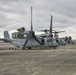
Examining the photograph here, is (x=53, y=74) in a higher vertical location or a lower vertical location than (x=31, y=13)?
→ lower

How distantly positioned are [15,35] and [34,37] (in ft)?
18.9

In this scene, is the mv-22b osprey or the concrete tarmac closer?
the concrete tarmac

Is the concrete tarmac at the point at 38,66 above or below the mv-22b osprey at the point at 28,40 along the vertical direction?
below

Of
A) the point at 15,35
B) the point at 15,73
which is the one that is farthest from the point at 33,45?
the point at 15,73

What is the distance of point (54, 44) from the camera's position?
63.8m

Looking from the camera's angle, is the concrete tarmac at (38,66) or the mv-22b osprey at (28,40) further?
the mv-22b osprey at (28,40)

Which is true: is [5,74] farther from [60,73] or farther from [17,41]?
[17,41]

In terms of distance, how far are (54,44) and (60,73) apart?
4834 cm

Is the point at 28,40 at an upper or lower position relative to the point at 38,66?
upper

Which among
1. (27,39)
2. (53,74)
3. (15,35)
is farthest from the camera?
(15,35)

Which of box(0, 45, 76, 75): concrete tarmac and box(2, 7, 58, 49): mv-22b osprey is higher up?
box(2, 7, 58, 49): mv-22b osprey

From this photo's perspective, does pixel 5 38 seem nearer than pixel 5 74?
No

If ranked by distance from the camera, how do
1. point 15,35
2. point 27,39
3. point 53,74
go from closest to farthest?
point 53,74 < point 27,39 < point 15,35

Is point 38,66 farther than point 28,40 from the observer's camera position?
No
